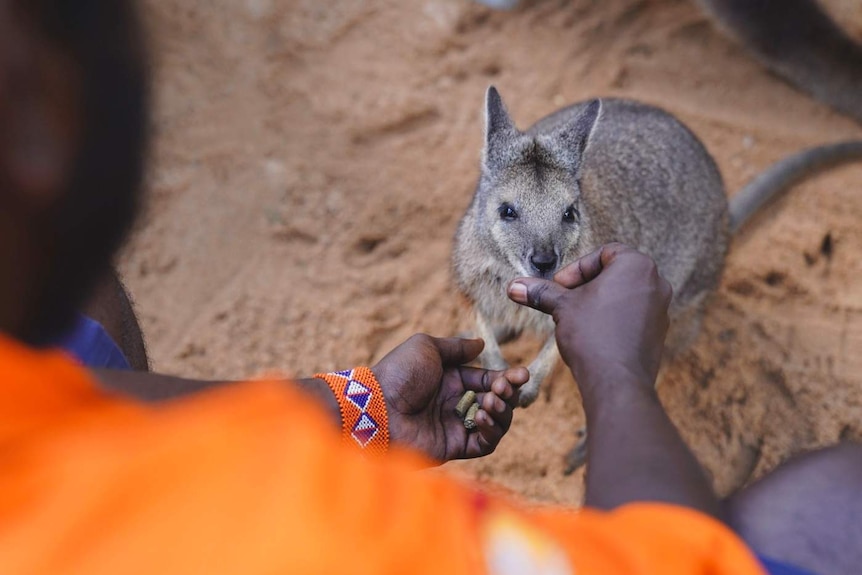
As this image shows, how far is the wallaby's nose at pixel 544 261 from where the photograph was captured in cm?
241

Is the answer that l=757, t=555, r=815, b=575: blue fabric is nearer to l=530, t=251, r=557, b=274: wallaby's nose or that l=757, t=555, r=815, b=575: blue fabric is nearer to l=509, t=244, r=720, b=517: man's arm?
l=509, t=244, r=720, b=517: man's arm

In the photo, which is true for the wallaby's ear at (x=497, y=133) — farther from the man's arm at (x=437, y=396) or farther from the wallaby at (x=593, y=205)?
the man's arm at (x=437, y=396)

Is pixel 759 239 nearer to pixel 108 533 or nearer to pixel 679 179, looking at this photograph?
pixel 679 179

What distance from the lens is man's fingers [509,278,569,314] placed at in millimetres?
1514

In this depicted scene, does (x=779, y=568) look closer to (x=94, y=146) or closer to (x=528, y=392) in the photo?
Result: (x=94, y=146)

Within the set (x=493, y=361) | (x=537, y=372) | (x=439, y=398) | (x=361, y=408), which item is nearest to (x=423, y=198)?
(x=493, y=361)

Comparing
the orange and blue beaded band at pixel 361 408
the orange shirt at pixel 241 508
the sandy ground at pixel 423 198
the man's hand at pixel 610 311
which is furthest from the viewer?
the sandy ground at pixel 423 198

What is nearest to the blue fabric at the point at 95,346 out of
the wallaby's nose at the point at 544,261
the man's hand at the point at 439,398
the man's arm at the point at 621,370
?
the man's hand at the point at 439,398

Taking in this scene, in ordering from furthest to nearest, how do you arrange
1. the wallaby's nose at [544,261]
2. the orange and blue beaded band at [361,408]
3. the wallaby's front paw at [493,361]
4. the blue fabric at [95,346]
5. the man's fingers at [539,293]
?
the wallaby's front paw at [493,361] → the wallaby's nose at [544,261] → the orange and blue beaded band at [361,408] → the blue fabric at [95,346] → the man's fingers at [539,293]

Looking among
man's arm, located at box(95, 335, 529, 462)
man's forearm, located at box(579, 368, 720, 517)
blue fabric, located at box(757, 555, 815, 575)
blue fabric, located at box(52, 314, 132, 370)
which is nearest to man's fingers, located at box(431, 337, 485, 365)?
man's arm, located at box(95, 335, 529, 462)

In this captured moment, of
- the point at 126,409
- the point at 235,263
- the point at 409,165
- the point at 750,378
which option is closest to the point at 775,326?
the point at 750,378

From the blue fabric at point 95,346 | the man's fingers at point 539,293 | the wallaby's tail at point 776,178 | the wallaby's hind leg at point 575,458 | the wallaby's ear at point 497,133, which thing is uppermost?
the blue fabric at point 95,346

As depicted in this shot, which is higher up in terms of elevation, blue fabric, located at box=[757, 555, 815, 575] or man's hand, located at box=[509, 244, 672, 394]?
man's hand, located at box=[509, 244, 672, 394]

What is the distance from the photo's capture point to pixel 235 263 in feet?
11.0
